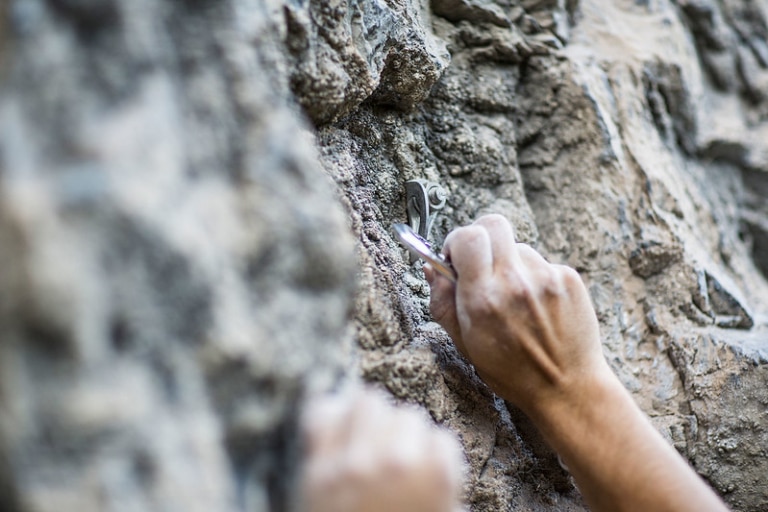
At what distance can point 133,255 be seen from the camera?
41cm

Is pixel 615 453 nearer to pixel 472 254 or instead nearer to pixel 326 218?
pixel 472 254

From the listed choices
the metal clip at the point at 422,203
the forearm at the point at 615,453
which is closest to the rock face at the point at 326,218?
the metal clip at the point at 422,203

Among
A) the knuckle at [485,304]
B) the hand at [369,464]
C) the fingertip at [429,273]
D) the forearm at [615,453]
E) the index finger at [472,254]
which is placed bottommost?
the forearm at [615,453]

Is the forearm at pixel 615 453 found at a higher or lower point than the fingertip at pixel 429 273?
lower

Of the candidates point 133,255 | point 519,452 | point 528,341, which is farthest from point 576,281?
point 133,255

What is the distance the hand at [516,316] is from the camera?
2.54ft

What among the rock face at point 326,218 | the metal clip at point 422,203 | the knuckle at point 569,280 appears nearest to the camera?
the rock face at point 326,218

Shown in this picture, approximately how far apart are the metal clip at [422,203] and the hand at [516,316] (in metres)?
0.14

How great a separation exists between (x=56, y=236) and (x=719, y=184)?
1498 millimetres

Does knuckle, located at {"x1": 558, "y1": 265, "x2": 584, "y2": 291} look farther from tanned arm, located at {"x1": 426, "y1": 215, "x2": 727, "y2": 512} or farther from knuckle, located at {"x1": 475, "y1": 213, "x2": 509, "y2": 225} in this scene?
knuckle, located at {"x1": 475, "y1": 213, "x2": 509, "y2": 225}

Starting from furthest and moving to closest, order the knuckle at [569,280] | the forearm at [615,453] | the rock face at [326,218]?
the knuckle at [569,280], the forearm at [615,453], the rock face at [326,218]

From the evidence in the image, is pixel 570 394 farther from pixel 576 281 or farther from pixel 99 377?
pixel 99 377

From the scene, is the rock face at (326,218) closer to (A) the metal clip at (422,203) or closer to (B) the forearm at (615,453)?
(A) the metal clip at (422,203)

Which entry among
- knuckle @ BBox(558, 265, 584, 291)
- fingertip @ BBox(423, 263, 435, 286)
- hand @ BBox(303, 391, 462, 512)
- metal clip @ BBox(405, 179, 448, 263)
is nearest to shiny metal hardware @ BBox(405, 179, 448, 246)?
metal clip @ BBox(405, 179, 448, 263)
